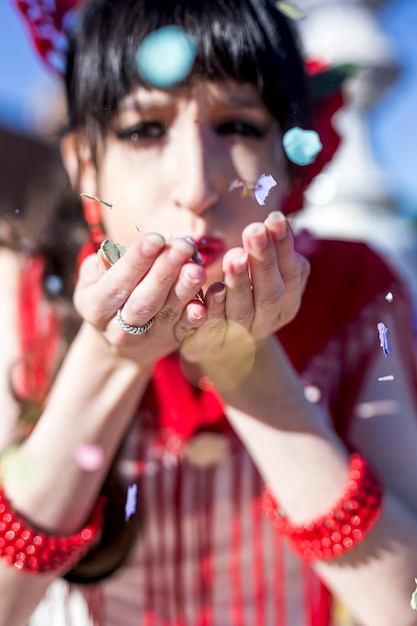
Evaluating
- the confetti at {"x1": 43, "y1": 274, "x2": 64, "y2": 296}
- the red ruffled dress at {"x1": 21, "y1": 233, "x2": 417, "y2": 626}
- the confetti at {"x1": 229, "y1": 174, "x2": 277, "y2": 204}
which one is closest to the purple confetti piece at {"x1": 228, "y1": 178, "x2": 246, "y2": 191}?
the confetti at {"x1": 229, "y1": 174, "x2": 277, "y2": 204}

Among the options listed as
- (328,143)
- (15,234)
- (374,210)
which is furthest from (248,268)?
(374,210)

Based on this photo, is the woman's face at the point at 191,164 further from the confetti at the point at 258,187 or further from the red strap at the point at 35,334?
the red strap at the point at 35,334

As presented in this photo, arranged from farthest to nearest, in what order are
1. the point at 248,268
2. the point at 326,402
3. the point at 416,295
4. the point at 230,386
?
1. the point at 416,295
2. the point at 326,402
3. the point at 230,386
4. the point at 248,268

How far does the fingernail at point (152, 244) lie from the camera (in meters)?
0.33

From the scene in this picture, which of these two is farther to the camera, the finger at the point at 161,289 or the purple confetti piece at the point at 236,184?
the purple confetti piece at the point at 236,184

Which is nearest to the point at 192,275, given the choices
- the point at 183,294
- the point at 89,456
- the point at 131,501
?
the point at 183,294

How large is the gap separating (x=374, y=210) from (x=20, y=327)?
1.25 m

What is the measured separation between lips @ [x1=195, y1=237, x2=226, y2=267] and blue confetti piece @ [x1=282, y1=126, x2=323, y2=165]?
0.34ft

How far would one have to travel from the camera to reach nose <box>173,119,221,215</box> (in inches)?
16.3

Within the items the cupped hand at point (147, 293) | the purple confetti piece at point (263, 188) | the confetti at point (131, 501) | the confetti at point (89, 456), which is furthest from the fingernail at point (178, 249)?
the confetti at point (131, 501)

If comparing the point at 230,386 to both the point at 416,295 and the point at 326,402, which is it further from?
the point at 416,295

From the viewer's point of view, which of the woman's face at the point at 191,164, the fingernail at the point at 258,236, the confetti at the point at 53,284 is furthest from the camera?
the confetti at the point at 53,284

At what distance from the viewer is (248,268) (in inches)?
13.5

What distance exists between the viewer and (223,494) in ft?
2.14
